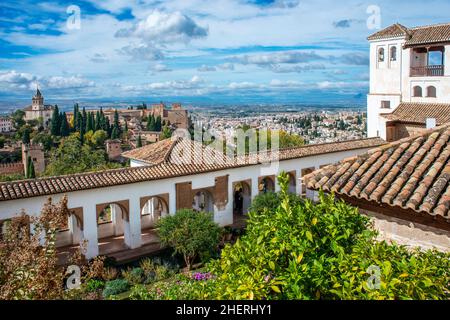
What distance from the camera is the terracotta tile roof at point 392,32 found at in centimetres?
2652

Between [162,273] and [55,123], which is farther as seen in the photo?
[55,123]

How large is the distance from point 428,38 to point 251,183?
49.1 feet

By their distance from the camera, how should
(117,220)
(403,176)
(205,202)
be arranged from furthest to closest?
(205,202) < (117,220) < (403,176)

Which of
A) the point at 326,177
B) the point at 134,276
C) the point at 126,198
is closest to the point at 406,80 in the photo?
the point at 126,198

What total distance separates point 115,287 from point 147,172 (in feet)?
16.5

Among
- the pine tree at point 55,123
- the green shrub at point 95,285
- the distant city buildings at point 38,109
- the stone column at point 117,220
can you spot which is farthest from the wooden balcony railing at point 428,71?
the distant city buildings at point 38,109

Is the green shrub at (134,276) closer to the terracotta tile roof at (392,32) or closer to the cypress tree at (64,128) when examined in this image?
the terracotta tile roof at (392,32)

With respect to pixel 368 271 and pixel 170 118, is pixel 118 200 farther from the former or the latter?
pixel 170 118

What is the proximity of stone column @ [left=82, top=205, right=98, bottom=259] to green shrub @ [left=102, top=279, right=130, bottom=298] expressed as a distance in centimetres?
290

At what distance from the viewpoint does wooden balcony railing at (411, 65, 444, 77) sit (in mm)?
25847

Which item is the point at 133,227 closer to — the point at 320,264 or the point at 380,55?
the point at 320,264

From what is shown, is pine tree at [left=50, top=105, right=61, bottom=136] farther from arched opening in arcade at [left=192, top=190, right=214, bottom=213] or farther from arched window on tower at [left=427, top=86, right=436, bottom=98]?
arched window on tower at [left=427, top=86, right=436, bottom=98]

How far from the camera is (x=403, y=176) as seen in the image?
16.4ft

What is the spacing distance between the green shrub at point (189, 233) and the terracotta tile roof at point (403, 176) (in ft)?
24.8
